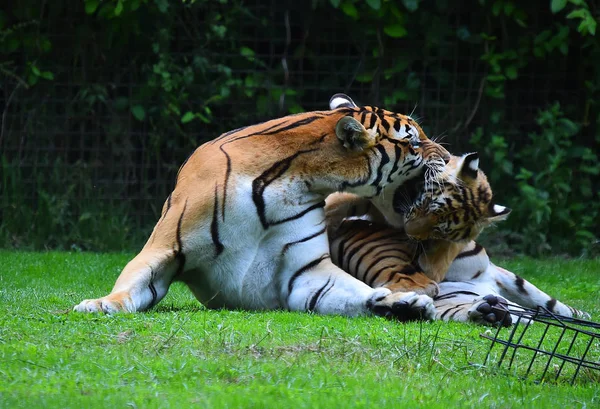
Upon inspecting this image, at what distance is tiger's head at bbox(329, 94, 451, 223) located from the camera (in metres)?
6.01

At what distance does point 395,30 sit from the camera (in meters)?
11.1

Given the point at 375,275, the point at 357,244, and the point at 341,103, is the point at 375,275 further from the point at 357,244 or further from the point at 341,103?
the point at 341,103

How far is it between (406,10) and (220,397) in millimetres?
8120

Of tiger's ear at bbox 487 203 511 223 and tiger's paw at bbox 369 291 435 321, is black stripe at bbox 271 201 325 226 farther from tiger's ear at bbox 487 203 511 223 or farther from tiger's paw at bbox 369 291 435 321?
tiger's ear at bbox 487 203 511 223

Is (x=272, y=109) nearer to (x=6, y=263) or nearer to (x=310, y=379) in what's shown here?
(x=6, y=263)

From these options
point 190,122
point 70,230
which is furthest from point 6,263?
point 190,122

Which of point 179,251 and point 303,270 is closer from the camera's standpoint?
point 179,251

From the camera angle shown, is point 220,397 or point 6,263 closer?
point 220,397

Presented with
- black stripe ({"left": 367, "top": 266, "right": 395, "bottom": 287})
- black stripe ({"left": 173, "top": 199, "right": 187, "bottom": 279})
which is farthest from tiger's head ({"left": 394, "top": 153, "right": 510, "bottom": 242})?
black stripe ({"left": 173, "top": 199, "right": 187, "bottom": 279})

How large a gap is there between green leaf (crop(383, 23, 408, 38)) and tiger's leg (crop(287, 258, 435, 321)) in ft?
18.5

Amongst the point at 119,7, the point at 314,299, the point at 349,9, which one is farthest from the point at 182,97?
the point at 314,299

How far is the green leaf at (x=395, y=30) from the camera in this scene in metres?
11.1

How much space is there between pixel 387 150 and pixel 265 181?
30.9 inches

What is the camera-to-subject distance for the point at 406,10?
11.1 meters
